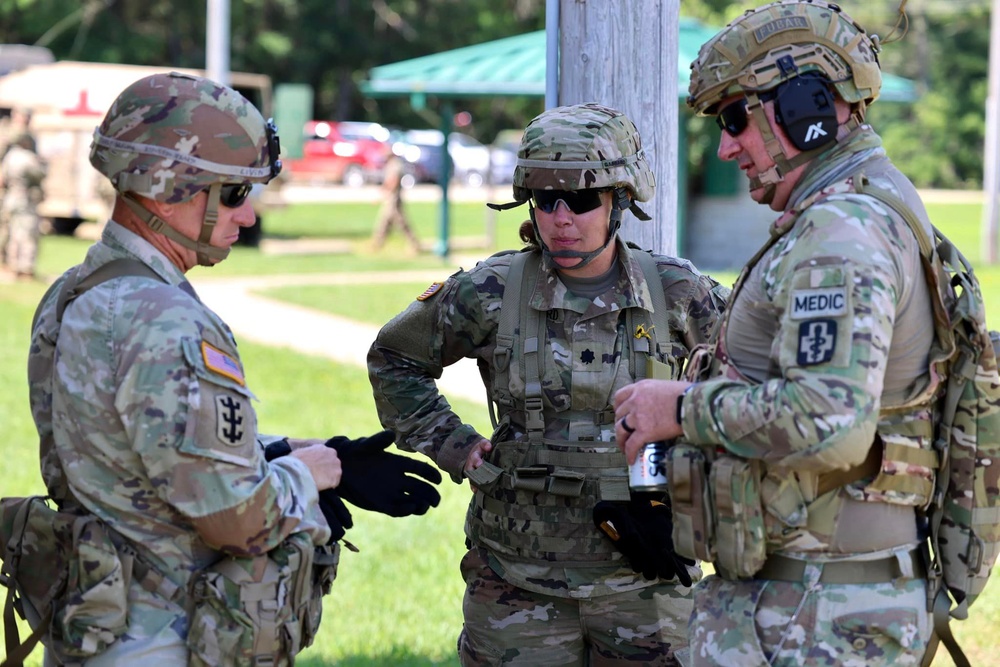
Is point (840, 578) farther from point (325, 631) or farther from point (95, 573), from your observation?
point (325, 631)

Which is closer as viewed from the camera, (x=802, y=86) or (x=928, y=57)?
(x=802, y=86)

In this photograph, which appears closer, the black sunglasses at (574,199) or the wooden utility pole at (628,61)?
the black sunglasses at (574,199)

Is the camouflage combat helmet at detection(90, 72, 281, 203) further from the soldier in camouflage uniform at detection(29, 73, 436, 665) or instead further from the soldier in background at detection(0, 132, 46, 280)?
the soldier in background at detection(0, 132, 46, 280)

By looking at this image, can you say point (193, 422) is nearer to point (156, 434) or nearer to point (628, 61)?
point (156, 434)

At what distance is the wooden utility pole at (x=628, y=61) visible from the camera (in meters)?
4.33

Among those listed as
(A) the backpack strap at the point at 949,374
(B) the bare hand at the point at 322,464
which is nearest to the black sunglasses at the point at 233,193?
(B) the bare hand at the point at 322,464

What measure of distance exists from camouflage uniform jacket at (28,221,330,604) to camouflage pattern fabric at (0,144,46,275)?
14.2m

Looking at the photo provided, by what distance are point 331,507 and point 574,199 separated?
3.85ft

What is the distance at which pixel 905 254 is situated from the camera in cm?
277

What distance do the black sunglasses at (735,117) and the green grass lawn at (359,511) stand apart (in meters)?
3.06

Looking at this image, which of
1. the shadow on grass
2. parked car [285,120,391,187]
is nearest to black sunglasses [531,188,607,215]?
the shadow on grass

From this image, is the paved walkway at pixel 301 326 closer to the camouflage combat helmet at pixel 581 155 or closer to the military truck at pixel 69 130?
the military truck at pixel 69 130

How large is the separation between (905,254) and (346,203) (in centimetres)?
3203

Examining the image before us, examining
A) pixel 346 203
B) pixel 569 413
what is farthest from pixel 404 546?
pixel 346 203
